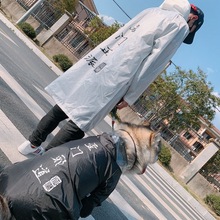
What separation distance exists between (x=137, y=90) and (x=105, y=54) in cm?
43

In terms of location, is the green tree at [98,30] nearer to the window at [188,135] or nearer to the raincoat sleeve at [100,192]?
the window at [188,135]

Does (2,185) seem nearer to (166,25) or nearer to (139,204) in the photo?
(166,25)

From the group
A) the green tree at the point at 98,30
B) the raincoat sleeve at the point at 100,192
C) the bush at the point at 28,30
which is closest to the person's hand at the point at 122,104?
the raincoat sleeve at the point at 100,192

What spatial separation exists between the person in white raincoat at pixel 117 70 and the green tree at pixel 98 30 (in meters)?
23.1

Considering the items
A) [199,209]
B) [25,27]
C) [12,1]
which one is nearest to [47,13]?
[12,1]

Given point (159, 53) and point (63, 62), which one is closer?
point (159, 53)

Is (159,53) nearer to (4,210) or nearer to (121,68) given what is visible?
(121,68)

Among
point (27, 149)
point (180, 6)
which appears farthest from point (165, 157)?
point (180, 6)

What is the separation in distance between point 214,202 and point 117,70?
10.8m

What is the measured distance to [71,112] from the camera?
320 cm

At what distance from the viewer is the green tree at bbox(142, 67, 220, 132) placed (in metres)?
20.0

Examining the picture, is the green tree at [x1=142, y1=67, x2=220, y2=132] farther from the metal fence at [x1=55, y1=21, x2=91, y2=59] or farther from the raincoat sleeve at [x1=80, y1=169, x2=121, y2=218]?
the raincoat sleeve at [x1=80, y1=169, x2=121, y2=218]

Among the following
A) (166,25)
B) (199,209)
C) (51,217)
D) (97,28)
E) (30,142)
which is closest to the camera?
(51,217)

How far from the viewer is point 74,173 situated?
6.91 feet
